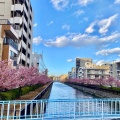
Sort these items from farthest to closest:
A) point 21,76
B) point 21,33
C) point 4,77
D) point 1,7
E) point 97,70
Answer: point 97,70
point 21,33
point 1,7
point 21,76
point 4,77

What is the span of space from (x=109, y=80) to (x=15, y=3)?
39.5 metres

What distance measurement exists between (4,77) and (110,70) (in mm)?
118499

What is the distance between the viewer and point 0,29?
133 feet

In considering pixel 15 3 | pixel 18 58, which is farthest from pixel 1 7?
pixel 18 58

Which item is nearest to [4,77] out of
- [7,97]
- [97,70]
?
[7,97]

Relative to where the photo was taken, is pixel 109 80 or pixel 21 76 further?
pixel 109 80

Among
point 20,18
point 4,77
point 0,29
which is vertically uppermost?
point 20,18

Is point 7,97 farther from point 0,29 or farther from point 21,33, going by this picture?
point 21,33

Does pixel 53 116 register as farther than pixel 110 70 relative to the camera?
No

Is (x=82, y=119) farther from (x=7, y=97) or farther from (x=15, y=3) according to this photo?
(x=15, y=3)

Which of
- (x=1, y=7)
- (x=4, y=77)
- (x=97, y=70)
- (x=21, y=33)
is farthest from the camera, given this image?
(x=97, y=70)

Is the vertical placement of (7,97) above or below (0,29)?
below

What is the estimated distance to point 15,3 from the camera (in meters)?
54.8

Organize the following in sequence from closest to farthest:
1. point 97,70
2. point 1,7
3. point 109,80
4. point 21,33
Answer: point 1,7
point 21,33
point 109,80
point 97,70
